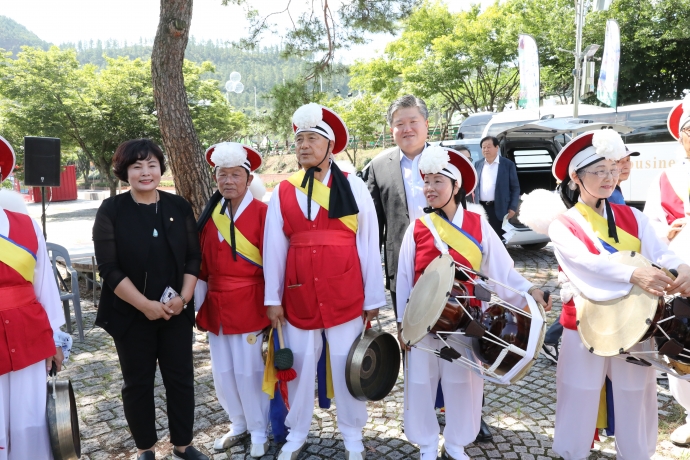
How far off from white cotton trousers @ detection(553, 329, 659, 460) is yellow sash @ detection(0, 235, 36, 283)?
2793 mm

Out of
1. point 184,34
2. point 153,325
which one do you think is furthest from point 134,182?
point 184,34

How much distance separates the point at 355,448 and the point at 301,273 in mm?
1114

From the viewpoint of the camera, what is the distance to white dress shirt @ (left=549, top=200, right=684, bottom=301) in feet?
8.13

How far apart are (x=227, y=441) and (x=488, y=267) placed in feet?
6.60

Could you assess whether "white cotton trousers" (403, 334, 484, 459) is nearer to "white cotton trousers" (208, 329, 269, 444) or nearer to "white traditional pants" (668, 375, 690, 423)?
"white cotton trousers" (208, 329, 269, 444)

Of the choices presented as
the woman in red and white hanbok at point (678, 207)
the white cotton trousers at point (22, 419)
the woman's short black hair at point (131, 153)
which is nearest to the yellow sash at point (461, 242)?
the woman in red and white hanbok at point (678, 207)

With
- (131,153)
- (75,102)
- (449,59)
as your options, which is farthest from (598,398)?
(75,102)

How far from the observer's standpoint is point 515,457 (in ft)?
10.3

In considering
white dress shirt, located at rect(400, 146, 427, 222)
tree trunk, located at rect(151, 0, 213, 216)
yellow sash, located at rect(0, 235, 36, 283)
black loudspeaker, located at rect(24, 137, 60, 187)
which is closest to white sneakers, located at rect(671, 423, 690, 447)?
white dress shirt, located at rect(400, 146, 427, 222)

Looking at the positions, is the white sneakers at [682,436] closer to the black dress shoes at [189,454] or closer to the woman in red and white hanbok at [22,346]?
the black dress shoes at [189,454]

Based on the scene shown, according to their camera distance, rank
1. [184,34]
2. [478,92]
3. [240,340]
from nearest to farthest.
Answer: [240,340] → [184,34] → [478,92]

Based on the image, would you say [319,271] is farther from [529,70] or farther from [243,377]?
[529,70]

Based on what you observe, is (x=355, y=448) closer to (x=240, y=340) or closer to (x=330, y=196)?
(x=240, y=340)

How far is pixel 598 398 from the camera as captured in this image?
9.10ft
